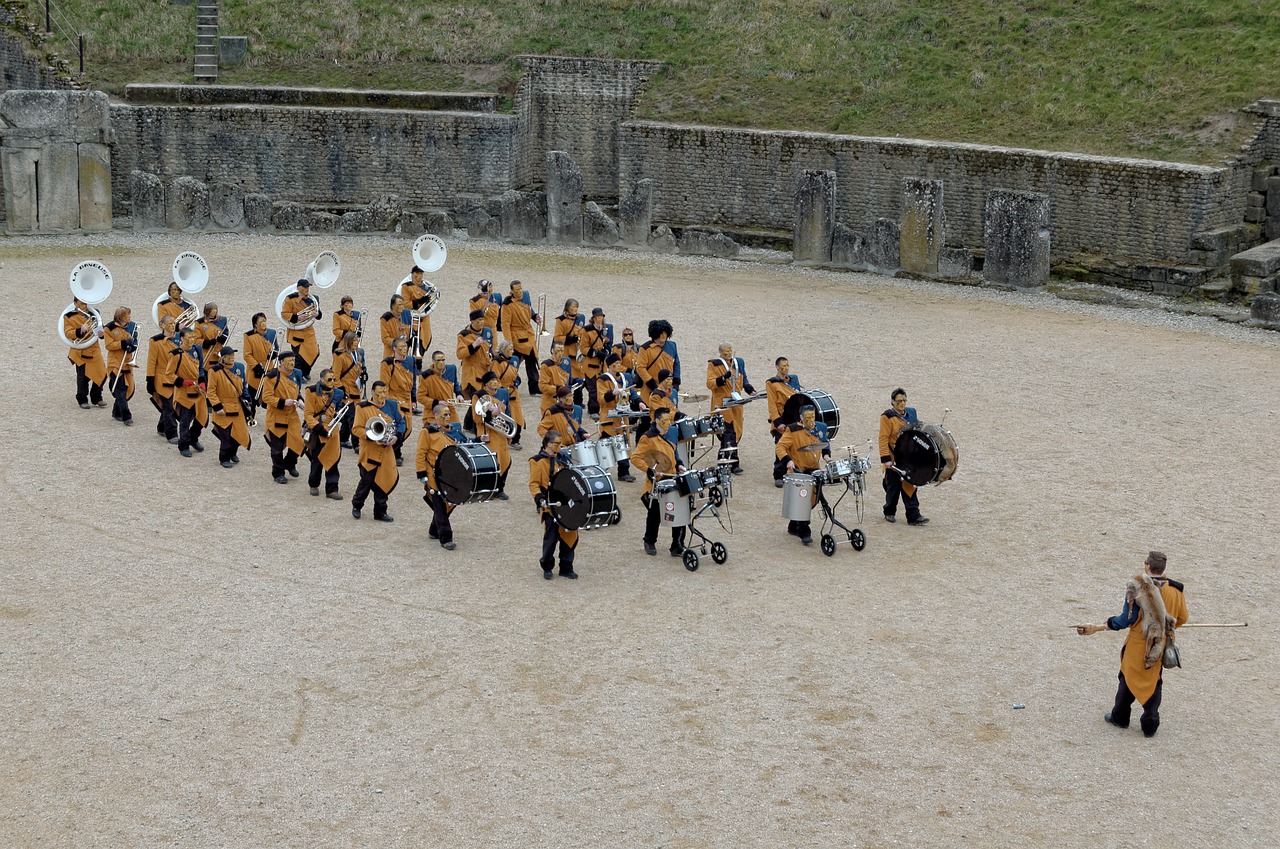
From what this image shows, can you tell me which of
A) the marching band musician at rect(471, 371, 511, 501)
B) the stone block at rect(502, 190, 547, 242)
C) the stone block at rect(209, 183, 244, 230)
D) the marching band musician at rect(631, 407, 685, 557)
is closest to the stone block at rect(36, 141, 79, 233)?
the stone block at rect(209, 183, 244, 230)

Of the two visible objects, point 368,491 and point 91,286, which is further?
point 91,286

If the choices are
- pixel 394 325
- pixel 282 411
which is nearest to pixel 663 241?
pixel 394 325

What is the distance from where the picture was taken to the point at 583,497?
12.9m

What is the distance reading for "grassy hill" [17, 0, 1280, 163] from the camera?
2891cm

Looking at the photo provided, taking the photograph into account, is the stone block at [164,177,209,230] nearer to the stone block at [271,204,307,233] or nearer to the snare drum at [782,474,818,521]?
the stone block at [271,204,307,233]

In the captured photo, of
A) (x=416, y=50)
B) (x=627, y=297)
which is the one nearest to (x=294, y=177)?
(x=416, y=50)

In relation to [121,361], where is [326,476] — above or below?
below

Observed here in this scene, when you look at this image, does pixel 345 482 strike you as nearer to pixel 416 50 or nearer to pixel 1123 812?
pixel 1123 812

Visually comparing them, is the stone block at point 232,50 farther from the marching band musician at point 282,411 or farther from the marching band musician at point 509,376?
the marching band musician at point 282,411

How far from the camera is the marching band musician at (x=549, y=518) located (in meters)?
13.4

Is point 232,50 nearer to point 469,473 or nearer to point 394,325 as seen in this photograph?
point 394,325

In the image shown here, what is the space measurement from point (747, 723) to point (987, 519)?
529 centimetres

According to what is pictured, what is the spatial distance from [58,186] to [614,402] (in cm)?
1732

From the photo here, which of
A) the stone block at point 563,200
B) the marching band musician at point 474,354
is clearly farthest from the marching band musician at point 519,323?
the stone block at point 563,200
